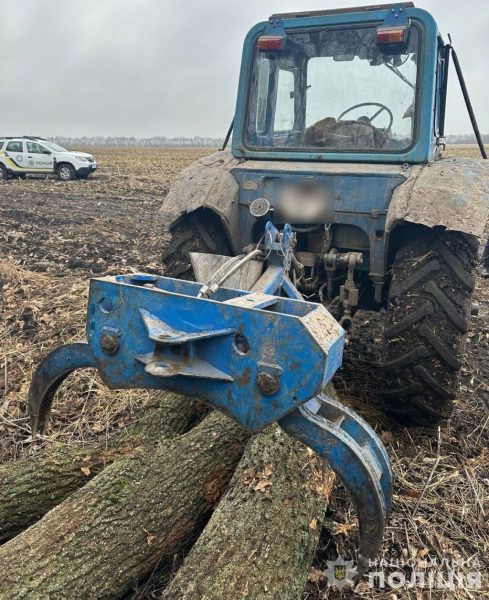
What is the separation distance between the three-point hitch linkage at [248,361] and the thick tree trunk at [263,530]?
11.6 inches

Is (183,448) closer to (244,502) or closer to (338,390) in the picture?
(244,502)

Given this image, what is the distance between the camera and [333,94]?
13.1ft

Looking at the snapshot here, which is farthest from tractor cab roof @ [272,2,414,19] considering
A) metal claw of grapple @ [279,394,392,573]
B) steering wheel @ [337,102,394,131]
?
metal claw of grapple @ [279,394,392,573]

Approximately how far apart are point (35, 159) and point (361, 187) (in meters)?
17.4

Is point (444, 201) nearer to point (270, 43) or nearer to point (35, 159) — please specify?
point (270, 43)

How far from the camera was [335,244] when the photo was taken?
3.70 metres

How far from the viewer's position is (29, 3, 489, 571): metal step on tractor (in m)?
1.92

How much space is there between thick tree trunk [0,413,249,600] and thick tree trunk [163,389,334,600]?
0.55 ft

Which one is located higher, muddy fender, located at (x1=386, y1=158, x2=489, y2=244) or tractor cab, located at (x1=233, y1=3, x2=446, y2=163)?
tractor cab, located at (x1=233, y1=3, x2=446, y2=163)

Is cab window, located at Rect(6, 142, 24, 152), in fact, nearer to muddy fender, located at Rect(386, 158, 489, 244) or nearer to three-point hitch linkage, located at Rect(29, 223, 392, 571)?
muddy fender, located at Rect(386, 158, 489, 244)

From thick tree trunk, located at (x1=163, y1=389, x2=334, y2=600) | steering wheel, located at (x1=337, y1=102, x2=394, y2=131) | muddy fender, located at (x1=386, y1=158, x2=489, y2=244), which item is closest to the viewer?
thick tree trunk, located at (x1=163, y1=389, x2=334, y2=600)

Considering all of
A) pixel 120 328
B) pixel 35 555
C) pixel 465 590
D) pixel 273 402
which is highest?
pixel 120 328

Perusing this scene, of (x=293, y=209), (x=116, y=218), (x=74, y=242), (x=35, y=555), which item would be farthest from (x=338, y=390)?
(x=116, y=218)

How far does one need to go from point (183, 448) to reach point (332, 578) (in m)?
0.87
